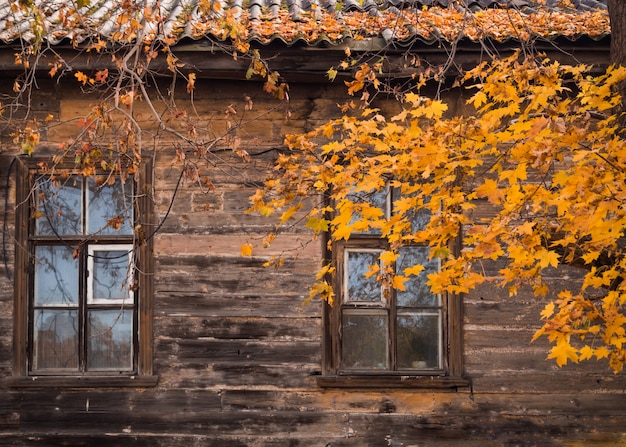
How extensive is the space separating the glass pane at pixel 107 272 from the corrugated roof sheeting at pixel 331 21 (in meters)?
1.64

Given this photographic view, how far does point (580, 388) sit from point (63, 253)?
4.08 m

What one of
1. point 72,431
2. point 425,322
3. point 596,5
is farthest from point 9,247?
point 596,5

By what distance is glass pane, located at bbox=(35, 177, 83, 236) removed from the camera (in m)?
6.28

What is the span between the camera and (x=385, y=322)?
6297 mm

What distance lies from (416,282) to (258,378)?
1.42 metres

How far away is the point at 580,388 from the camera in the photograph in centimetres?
618

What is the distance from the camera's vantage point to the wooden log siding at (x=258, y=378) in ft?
19.9

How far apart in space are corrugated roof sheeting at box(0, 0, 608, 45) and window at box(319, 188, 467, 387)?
1279 millimetres

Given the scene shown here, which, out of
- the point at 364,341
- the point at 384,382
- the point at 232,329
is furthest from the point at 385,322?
the point at 232,329

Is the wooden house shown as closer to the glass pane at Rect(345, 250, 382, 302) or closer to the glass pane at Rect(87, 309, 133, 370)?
the glass pane at Rect(87, 309, 133, 370)

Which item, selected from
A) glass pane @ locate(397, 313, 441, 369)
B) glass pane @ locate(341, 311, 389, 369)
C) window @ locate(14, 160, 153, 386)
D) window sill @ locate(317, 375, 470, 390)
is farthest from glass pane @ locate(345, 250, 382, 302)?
window @ locate(14, 160, 153, 386)

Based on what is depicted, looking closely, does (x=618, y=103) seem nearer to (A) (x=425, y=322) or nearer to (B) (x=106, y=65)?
(A) (x=425, y=322)

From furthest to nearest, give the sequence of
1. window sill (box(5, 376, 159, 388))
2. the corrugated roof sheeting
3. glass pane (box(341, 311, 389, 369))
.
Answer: glass pane (box(341, 311, 389, 369)), window sill (box(5, 376, 159, 388)), the corrugated roof sheeting

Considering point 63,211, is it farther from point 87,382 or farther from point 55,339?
point 87,382
